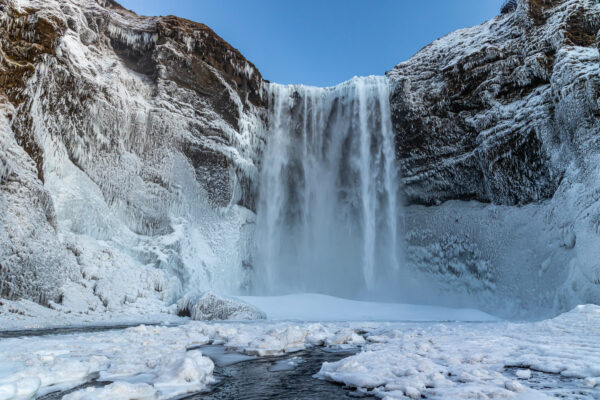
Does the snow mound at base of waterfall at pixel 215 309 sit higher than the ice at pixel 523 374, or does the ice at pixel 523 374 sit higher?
the ice at pixel 523 374

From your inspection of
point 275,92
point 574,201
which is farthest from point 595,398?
point 275,92

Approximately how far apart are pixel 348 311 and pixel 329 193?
10.1 m

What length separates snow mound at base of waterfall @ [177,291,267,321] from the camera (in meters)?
14.5

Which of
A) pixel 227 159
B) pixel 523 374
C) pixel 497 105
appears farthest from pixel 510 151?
pixel 523 374

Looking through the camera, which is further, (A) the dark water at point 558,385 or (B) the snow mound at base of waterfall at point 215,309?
(B) the snow mound at base of waterfall at point 215,309

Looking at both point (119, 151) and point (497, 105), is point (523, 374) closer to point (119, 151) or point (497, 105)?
point (119, 151)

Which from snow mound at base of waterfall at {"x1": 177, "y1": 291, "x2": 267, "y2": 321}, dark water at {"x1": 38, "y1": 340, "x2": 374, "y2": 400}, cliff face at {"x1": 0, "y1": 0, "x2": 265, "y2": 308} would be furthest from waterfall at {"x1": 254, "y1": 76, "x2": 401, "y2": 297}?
dark water at {"x1": 38, "y1": 340, "x2": 374, "y2": 400}

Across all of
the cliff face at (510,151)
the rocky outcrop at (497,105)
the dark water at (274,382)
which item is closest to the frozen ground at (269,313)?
the cliff face at (510,151)

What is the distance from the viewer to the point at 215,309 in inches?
579

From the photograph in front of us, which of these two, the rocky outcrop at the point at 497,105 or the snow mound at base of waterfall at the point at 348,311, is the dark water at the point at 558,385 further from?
the rocky outcrop at the point at 497,105

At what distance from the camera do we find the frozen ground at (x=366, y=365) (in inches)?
157

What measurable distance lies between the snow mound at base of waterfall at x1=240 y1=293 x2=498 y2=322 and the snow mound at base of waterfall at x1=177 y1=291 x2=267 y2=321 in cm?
110

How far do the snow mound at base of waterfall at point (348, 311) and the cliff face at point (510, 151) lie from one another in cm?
317

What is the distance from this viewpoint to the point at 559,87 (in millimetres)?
17359
